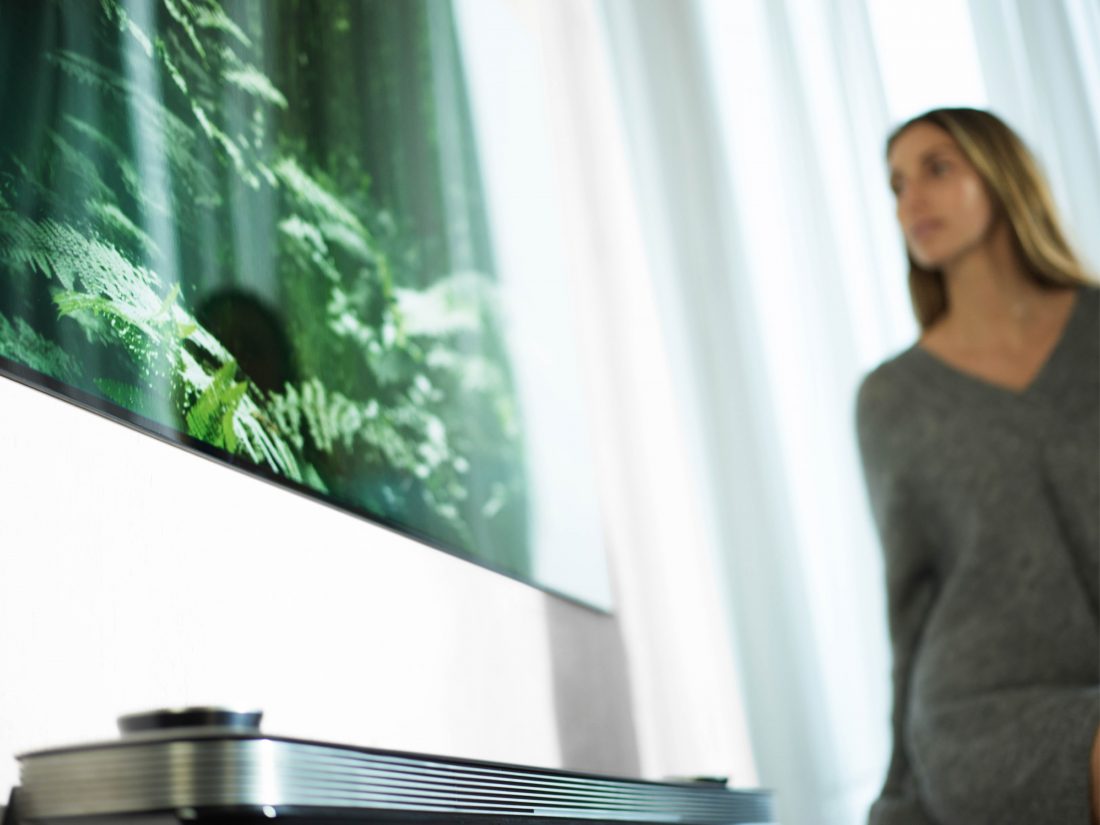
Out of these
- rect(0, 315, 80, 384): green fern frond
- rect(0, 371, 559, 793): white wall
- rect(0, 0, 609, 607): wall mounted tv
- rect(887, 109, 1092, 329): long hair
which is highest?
rect(887, 109, 1092, 329): long hair

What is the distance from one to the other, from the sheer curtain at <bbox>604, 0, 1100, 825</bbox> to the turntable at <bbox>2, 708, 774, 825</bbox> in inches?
58.0

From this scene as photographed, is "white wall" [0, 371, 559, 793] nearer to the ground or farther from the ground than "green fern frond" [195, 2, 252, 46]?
nearer to the ground

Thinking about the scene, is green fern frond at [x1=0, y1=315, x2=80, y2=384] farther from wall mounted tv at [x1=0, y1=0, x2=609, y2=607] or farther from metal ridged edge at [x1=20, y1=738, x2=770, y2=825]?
metal ridged edge at [x1=20, y1=738, x2=770, y2=825]

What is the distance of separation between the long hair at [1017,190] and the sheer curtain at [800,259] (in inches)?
10.1

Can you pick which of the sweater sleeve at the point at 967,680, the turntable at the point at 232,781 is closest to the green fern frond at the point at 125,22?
the turntable at the point at 232,781

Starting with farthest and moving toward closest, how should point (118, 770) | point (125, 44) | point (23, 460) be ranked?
point (125, 44) → point (23, 460) → point (118, 770)

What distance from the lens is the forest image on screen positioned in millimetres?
912

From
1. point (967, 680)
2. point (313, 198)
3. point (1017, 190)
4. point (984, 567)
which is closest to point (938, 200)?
point (1017, 190)

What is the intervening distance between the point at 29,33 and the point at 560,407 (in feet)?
3.91

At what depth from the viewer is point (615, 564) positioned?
7.04ft

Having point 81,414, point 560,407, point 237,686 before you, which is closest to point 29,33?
point 81,414

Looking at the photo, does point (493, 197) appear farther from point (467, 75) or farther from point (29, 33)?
point (29, 33)

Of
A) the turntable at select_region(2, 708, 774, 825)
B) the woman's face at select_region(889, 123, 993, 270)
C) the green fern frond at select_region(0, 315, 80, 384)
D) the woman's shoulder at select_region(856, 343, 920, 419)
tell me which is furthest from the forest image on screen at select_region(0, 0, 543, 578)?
the woman's face at select_region(889, 123, 993, 270)

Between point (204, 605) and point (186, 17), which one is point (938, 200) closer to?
point (186, 17)
